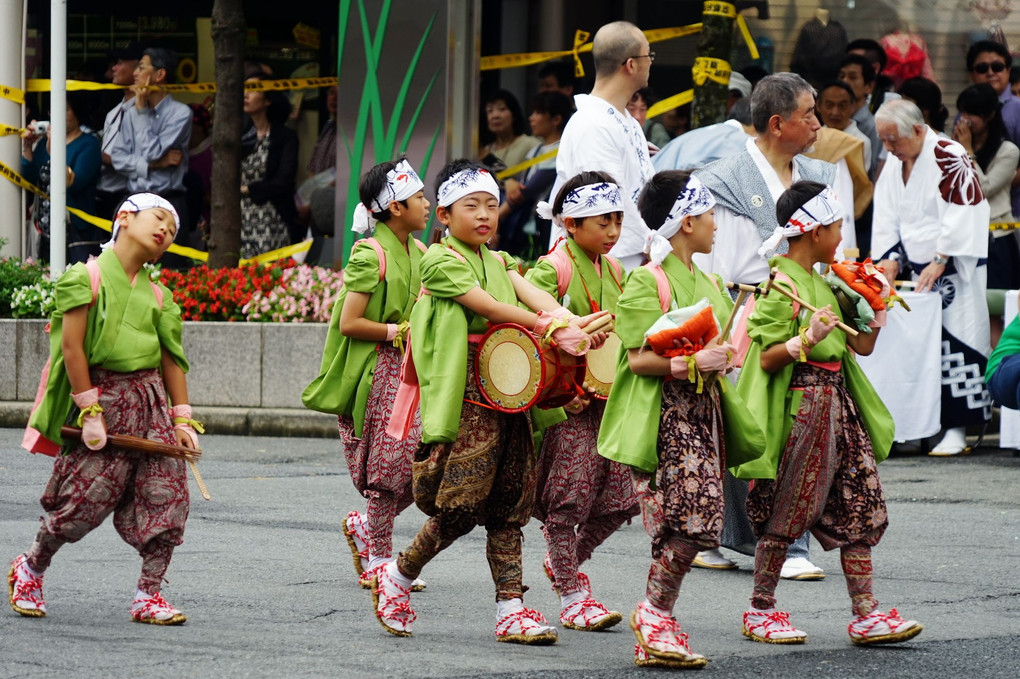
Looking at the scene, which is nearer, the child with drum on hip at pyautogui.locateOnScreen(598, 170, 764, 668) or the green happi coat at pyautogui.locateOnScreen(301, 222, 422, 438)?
the child with drum on hip at pyautogui.locateOnScreen(598, 170, 764, 668)

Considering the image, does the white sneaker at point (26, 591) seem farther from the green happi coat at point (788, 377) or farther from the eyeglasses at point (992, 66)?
the eyeglasses at point (992, 66)

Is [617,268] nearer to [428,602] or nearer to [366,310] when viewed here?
[366,310]

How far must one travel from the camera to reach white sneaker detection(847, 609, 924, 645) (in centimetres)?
579

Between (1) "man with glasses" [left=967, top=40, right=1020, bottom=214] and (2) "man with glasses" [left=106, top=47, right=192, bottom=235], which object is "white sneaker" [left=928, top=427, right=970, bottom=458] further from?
(2) "man with glasses" [left=106, top=47, right=192, bottom=235]

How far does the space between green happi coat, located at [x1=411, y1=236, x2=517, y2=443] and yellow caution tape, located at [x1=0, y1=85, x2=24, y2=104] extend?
10.1 meters

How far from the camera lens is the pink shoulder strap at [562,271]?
6.27 metres

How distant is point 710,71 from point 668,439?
264 inches

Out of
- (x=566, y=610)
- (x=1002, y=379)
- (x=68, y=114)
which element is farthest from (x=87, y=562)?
(x=68, y=114)

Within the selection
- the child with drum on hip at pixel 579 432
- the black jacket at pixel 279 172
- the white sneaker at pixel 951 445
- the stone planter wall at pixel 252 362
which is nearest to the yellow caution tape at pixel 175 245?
the black jacket at pixel 279 172

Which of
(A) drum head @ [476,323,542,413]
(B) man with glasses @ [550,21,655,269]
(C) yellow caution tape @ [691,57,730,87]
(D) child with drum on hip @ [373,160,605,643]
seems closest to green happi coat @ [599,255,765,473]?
(D) child with drum on hip @ [373,160,605,643]

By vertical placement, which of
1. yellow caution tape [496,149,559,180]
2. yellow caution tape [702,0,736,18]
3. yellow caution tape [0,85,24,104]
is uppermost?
yellow caution tape [702,0,736,18]

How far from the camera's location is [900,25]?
49.0 ft

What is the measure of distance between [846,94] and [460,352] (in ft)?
22.4

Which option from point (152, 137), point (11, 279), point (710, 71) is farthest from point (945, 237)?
point (152, 137)
